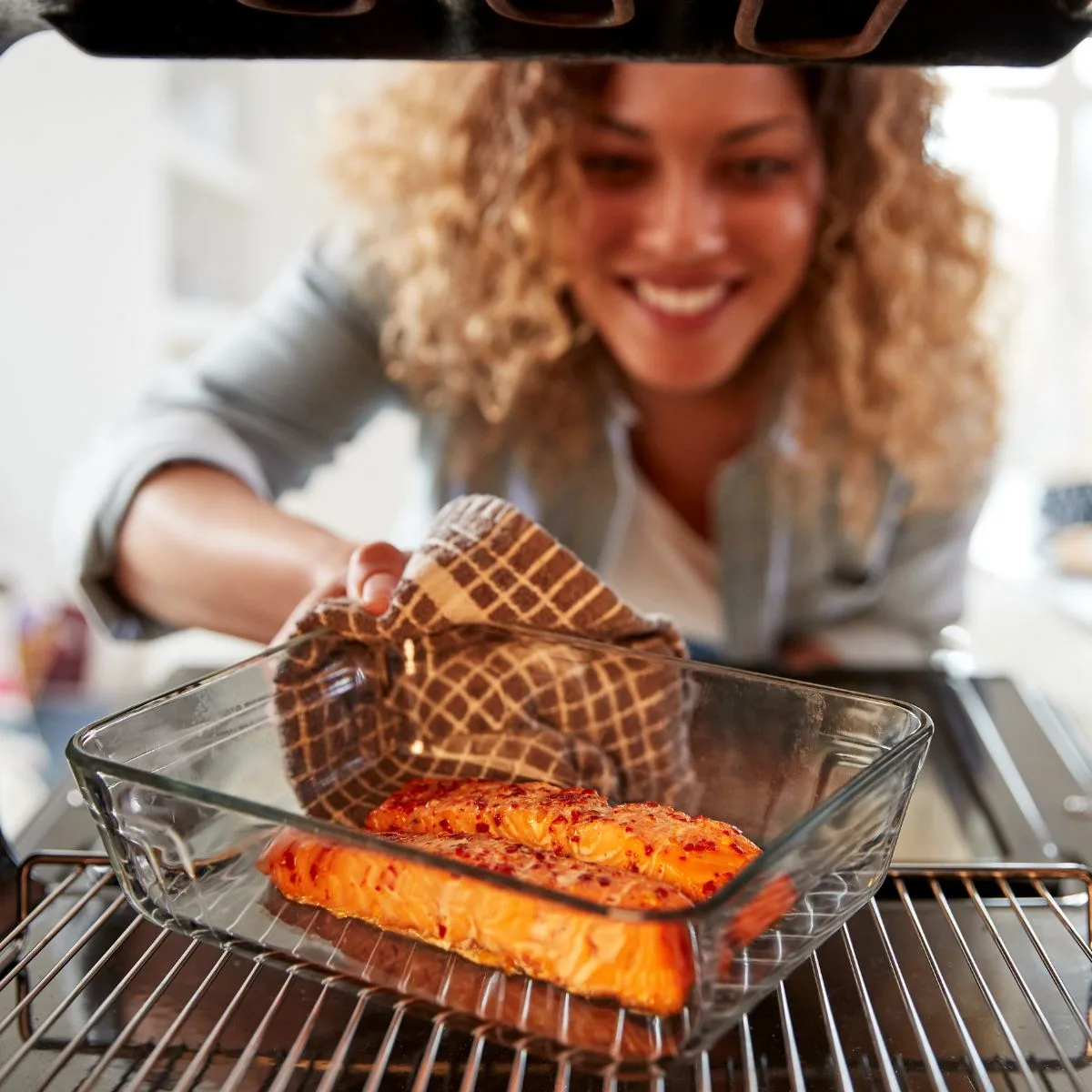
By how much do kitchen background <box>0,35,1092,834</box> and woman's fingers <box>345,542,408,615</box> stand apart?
1.41 meters

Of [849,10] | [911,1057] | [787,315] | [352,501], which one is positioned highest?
[849,10]

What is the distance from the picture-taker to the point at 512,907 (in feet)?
1.19

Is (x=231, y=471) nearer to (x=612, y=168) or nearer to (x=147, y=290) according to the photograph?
(x=612, y=168)

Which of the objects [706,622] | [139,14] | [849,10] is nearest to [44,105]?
[706,622]

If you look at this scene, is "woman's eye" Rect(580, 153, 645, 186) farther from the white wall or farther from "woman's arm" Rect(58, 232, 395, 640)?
the white wall

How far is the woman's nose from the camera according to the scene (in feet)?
3.15

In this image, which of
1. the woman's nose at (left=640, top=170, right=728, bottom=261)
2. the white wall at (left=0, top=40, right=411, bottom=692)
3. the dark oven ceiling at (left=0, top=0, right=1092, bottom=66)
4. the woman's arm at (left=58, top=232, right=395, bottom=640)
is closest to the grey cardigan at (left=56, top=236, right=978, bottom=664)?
the woman's arm at (left=58, top=232, right=395, bottom=640)

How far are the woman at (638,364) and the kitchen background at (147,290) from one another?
23.8 inches

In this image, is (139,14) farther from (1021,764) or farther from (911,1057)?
(1021,764)

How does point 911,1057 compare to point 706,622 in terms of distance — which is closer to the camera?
point 911,1057

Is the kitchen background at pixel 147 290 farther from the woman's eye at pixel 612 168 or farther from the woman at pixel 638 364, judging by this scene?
the woman's eye at pixel 612 168

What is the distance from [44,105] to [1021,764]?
7.39ft

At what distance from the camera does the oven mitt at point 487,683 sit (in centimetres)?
52

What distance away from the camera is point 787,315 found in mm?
1241
